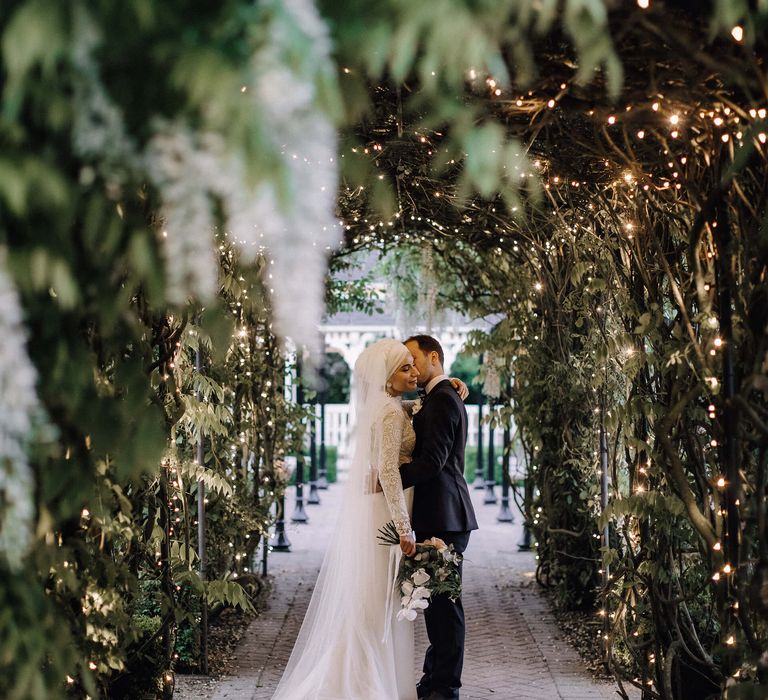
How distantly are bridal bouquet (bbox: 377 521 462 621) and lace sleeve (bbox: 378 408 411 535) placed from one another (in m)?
0.07

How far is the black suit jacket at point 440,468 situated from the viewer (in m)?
4.58

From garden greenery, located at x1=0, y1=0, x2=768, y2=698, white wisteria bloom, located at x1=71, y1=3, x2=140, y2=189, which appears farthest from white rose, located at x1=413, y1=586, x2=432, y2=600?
white wisteria bloom, located at x1=71, y1=3, x2=140, y2=189

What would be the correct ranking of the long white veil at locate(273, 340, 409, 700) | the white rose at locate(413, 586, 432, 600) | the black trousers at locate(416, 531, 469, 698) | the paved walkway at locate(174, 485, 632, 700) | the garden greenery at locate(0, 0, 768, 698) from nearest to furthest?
the garden greenery at locate(0, 0, 768, 698) → the white rose at locate(413, 586, 432, 600) → the long white veil at locate(273, 340, 409, 700) → the black trousers at locate(416, 531, 469, 698) → the paved walkway at locate(174, 485, 632, 700)

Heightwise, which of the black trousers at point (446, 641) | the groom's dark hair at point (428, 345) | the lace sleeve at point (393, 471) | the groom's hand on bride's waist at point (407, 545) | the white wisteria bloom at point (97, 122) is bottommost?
the black trousers at point (446, 641)

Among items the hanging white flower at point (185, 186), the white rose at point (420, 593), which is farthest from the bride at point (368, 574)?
the hanging white flower at point (185, 186)

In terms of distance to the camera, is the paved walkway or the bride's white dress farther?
the paved walkway

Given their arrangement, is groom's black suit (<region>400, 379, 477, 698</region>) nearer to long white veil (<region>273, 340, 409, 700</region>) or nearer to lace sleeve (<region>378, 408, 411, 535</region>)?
A: lace sleeve (<region>378, 408, 411, 535</region>)

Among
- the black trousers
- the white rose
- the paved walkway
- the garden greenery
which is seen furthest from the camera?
the paved walkway

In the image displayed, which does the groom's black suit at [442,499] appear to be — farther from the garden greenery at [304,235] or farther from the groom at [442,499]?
the garden greenery at [304,235]

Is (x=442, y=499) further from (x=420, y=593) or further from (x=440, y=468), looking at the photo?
(x=420, y=593)

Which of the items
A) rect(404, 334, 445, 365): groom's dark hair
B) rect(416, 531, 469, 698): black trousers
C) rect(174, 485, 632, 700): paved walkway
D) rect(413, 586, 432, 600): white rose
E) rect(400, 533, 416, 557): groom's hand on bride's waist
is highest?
rect(404, 334, 445, 365): groom's dark hair

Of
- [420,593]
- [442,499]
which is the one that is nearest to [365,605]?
[420,593]

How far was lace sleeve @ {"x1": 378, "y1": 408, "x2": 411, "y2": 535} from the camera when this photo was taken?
4500 mm

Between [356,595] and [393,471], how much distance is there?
A: 662 mm
